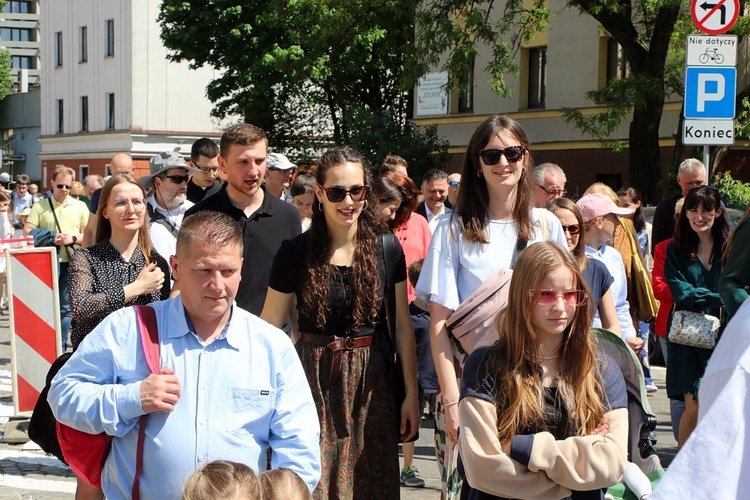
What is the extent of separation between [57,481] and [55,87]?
57.2 metres

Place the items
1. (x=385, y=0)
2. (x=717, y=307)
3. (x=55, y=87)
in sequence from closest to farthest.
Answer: (x=717, y=307), (x=385, y=0), (x=55, y=87)

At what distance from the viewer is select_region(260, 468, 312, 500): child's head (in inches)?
119

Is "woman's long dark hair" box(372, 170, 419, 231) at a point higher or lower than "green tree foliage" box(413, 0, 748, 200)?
lower

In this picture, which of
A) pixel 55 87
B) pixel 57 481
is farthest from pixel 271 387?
pixel 55 87

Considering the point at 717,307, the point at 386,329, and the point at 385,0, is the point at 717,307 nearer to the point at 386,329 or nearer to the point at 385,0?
the point at 386,329

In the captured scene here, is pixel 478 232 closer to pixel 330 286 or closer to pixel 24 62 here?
pixel 330 286

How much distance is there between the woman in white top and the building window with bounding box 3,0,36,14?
4175 inches

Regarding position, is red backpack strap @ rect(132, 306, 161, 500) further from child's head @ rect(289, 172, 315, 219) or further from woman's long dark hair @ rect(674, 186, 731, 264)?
child's head @ rect(289, 172, 315, 219)

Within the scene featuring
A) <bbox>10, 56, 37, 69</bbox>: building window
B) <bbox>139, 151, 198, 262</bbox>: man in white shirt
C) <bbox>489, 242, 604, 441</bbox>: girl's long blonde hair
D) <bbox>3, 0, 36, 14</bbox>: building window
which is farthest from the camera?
<bbox>10, 56, 37, 69</bbox>: building window

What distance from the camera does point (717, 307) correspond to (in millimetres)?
7008

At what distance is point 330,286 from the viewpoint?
4.81 metres

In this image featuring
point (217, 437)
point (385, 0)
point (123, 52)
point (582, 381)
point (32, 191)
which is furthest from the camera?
point (123, 52)

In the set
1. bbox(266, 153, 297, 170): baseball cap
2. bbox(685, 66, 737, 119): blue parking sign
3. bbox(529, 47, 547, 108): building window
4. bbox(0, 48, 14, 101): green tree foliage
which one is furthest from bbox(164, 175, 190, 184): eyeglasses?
bbox(0, 48, 14, 101): green tree foliage

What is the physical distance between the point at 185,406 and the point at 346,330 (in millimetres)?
1535
